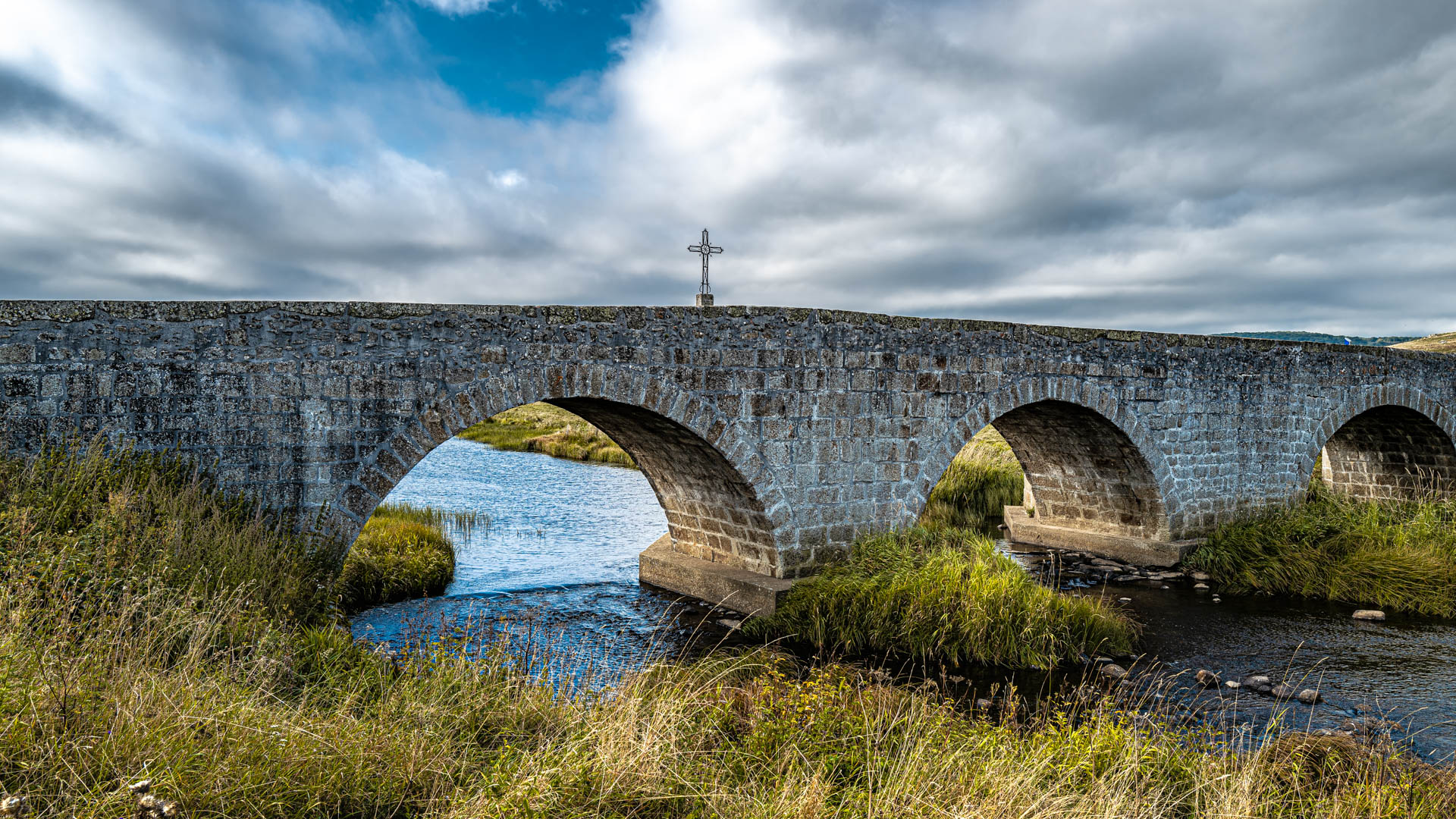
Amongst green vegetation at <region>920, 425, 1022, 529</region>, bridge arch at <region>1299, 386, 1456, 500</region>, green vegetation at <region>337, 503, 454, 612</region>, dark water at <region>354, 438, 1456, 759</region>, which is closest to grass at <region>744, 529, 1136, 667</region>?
dark water at <region>354, 438, 1456, 759</region>

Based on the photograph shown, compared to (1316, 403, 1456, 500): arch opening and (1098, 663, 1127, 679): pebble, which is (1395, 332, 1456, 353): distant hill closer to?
(1316, 403, 1456, 500): arch opening

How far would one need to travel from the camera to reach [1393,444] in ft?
55.5

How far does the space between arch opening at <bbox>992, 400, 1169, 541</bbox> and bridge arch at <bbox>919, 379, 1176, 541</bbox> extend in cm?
1

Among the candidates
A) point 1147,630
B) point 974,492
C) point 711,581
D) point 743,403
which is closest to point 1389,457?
point 974,492

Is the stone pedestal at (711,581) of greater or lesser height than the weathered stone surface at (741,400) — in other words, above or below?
below

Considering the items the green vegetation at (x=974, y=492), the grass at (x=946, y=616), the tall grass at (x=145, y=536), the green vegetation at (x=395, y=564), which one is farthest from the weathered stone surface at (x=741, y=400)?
the green vegetation at (x=395, y=564)

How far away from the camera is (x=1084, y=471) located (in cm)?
1334

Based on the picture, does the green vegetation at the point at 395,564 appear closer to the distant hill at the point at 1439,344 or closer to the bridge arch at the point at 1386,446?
the bridge arch at the point at 1386,446

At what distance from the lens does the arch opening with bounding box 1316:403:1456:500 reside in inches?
626

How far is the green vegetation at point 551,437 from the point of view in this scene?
91.2 feet

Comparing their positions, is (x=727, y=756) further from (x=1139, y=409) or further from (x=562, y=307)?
(x=1139, y=409)

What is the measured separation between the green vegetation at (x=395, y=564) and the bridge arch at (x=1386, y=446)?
489 inches

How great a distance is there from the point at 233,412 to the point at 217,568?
157 centimetres

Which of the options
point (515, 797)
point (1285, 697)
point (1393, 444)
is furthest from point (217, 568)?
point (1393, 444)
